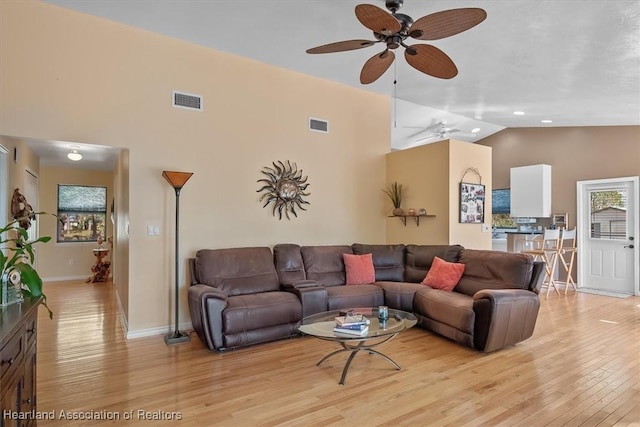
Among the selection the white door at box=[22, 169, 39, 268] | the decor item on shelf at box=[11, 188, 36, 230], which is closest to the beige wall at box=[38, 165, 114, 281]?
the white door at box=[22, 169, 39, 268]

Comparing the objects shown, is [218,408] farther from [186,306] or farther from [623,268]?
[623,268]

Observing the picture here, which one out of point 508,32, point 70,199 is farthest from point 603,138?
point 70,199

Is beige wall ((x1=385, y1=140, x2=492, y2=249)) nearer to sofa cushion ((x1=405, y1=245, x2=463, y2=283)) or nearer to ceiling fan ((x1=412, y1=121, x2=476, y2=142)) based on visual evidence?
sofa cushion ((x1=405, y1=245, x2=463, y2=283))

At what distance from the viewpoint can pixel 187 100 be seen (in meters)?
4.27

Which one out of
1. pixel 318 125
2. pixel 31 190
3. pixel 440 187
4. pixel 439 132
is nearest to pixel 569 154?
pixel 439 132

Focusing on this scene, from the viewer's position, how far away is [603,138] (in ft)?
21.7

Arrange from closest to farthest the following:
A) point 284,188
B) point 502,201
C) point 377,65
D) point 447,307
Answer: point 377,65
point 447,307
point 284,188
point 502,201

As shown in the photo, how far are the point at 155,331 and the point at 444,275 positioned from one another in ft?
11.4

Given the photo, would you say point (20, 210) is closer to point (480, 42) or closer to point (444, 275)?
point (444, 275)

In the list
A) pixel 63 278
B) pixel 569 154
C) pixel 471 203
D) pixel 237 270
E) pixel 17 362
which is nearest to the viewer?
pixel 17 362

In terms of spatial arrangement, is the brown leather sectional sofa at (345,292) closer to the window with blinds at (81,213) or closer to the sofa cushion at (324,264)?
the sofa cushion at (324,264)

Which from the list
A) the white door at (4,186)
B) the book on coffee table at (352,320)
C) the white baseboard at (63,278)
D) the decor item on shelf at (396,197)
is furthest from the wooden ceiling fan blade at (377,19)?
the white baseboard at (63,278)

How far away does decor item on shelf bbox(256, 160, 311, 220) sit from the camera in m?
4.85

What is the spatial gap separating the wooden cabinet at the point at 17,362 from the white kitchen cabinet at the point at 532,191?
8.04m
